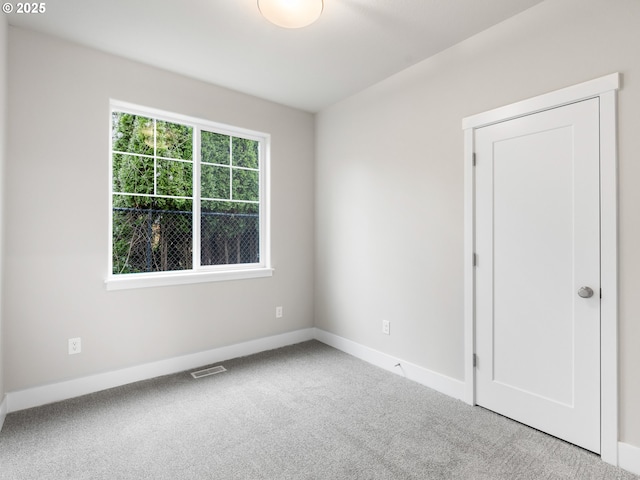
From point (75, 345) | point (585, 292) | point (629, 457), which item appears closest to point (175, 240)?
point (75, 345)

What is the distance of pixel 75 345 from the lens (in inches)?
102

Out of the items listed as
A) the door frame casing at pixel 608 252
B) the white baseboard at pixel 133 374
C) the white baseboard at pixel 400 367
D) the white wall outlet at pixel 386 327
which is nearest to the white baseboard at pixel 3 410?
the white baseboard at pixel 133 374

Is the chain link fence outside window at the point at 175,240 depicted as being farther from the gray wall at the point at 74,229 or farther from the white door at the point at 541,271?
the white door at the point at 541,271

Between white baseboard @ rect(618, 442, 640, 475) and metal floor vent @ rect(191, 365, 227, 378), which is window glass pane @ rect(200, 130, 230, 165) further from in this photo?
white baseboard @ rect(618, 442, 640, 475)

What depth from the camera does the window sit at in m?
2.92

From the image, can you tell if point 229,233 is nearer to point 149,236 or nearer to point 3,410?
point 149,236

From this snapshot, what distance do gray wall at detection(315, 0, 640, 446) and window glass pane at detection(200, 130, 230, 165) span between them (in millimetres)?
1078

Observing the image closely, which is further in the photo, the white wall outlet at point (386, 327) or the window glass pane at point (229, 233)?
the window glass pane at point (229, 233)

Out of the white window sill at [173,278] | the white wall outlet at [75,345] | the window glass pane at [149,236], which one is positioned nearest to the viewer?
the white wall outlet at [75,345]

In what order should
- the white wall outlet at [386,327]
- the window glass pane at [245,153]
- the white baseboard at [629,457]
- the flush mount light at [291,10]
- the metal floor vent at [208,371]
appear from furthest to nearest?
1. the window glass pane at [245,153]
2. the white wall outlet at [386,327]
3. the metal floor vent at [208,371]
4. the flush mount light at [291,10]
5. the white baseboard at [629,457]

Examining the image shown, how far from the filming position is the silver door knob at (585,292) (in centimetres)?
193

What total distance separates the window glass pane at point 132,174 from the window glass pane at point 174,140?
172 millimetres

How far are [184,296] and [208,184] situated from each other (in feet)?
3.70

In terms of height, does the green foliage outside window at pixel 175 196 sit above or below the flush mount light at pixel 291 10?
below
